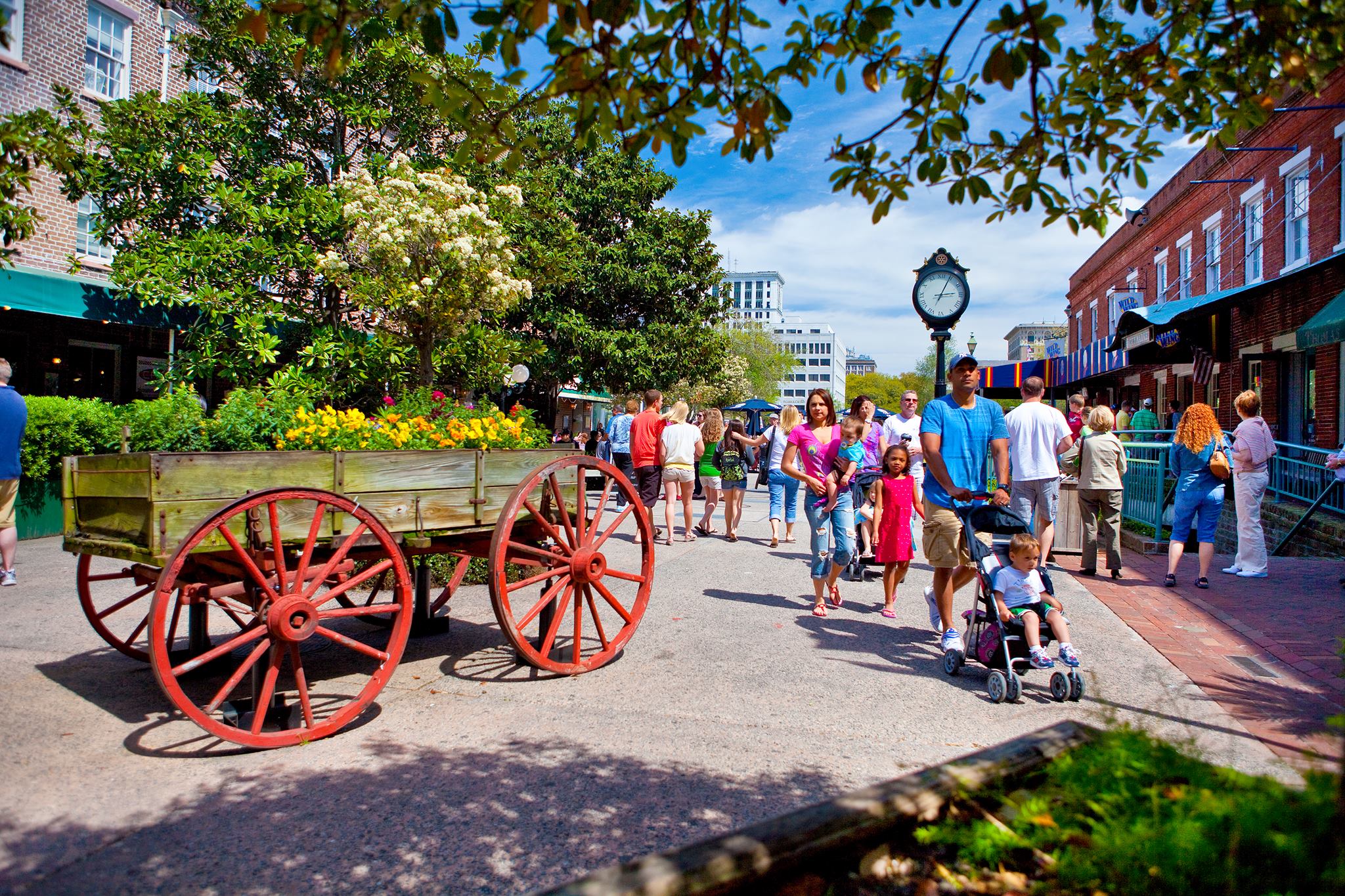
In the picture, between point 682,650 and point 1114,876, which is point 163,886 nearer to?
point 1114,876

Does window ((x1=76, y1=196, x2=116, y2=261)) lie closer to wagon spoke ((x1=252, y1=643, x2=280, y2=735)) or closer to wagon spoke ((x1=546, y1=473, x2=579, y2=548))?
wagon spoke ((x1=546, y1=473, x2=579, y2=548))

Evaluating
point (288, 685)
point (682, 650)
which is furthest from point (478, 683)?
point (682, 650)

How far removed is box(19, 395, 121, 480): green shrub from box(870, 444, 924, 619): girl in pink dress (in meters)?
8.08

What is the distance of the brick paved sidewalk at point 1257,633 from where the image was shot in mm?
4324

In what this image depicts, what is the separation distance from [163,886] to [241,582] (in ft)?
4.84

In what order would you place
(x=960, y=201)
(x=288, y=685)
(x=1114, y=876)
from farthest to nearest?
(x=288, y=685), (x=960, y=201), (x=1114, y=876)

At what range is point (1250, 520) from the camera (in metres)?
8.01

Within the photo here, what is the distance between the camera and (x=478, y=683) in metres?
4.75

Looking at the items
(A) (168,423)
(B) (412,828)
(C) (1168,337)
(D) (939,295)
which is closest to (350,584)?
(B) (412,828)

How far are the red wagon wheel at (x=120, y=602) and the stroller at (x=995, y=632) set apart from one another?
13.8ft

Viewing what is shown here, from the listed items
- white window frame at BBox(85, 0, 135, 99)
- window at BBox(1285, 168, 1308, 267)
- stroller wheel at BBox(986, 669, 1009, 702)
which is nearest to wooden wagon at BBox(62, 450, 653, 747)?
stroller wheel at BBox(986, 669, 1009, 702)

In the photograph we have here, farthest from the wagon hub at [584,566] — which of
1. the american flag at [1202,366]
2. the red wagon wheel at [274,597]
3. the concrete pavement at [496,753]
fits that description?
the american flag at [1202,366]

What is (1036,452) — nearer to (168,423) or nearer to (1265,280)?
(168,423)

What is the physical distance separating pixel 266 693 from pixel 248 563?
569mm
